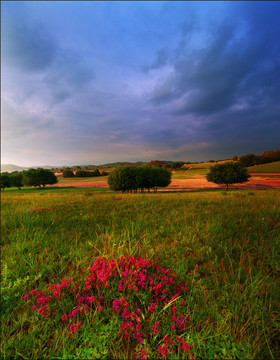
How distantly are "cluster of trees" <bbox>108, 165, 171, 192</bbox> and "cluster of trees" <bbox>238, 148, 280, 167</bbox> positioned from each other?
47.3m

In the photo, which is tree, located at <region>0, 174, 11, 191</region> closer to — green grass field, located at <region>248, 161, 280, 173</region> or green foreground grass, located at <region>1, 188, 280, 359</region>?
green foreground grass, located at <region>1, 188, 280, 359</region>

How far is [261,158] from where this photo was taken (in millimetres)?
4645

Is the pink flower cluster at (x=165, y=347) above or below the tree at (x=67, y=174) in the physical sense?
below

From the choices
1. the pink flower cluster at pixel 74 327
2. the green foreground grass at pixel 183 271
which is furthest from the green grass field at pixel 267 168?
the pink flower cluster at pixel 74 327

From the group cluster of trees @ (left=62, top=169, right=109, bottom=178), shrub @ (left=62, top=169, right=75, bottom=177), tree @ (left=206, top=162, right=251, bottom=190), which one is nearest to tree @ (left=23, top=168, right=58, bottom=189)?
cluster of trees @ (left=62, top=169, right=109, bottom=178)

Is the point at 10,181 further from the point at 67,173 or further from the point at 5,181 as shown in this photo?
the point at 67,173

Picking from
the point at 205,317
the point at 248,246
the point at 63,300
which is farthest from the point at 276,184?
the point at 63,300

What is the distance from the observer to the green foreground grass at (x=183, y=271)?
1.74m

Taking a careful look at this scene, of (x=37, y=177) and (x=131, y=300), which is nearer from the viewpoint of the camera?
(x=131, y=300)

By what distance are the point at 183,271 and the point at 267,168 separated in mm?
4027

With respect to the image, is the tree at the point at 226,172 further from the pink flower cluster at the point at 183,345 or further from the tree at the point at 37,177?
the tree at the point at 37,177

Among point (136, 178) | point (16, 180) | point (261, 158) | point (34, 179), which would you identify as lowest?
point (136, 178)

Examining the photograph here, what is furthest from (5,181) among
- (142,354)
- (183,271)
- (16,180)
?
(142,354)

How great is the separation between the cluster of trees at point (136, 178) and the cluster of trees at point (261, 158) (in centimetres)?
4735
